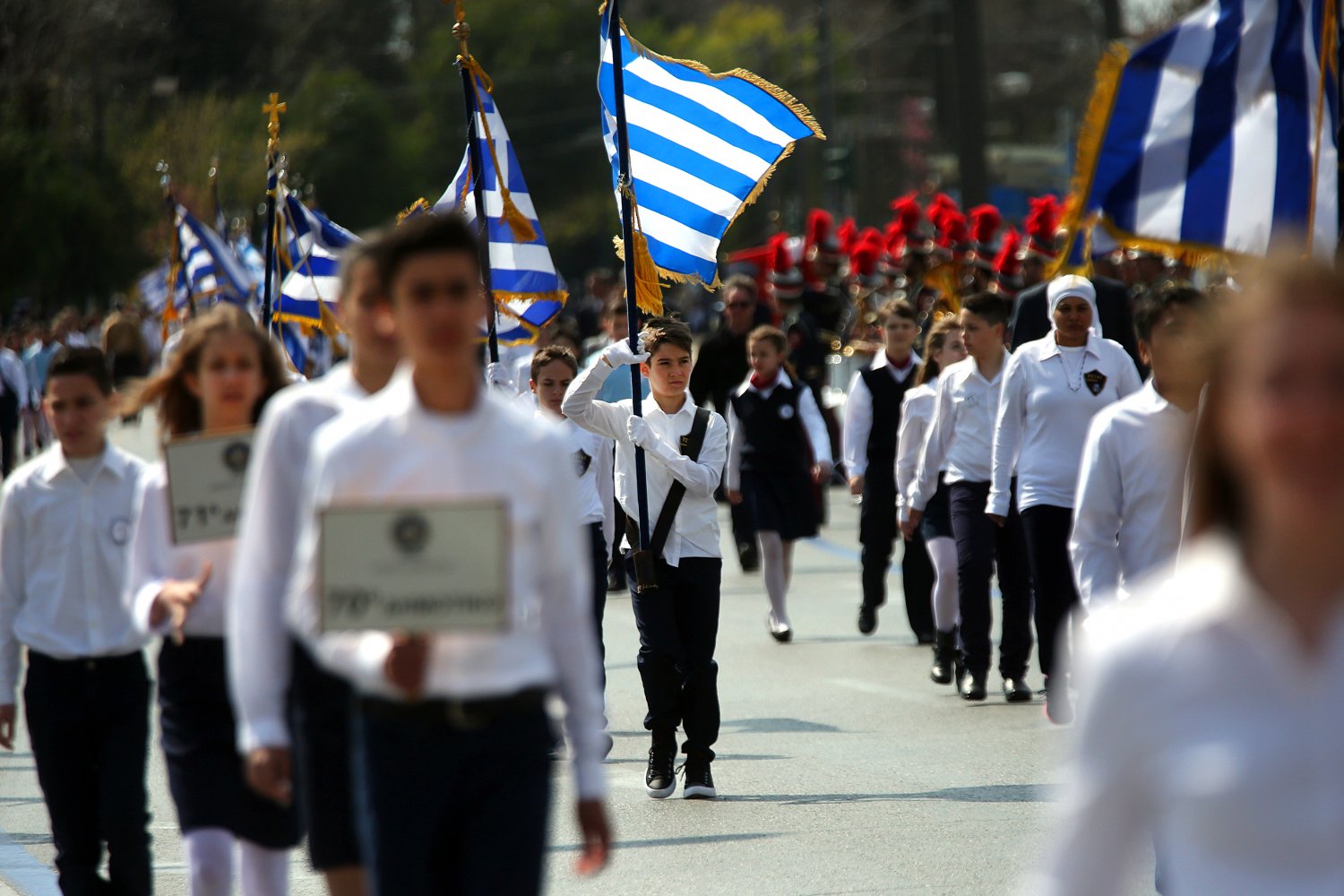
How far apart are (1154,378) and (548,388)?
3.88 metres

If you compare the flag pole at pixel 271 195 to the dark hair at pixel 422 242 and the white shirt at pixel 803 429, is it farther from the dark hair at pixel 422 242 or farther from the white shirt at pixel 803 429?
the dark hair at pixel 422 242

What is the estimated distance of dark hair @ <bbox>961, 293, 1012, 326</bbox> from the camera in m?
10.3

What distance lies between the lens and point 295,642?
4.17m

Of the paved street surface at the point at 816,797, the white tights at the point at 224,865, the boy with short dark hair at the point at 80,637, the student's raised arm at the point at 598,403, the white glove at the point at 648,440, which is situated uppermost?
the student's raised arm at the point at 598,403

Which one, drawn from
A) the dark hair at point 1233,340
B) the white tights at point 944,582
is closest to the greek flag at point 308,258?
the white tights at point 944,582

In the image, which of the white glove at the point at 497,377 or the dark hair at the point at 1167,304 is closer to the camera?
the dark hair at the point at 1167,304

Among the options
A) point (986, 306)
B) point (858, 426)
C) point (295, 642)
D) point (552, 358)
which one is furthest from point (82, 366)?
point (858, 426)

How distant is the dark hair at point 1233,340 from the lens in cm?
233

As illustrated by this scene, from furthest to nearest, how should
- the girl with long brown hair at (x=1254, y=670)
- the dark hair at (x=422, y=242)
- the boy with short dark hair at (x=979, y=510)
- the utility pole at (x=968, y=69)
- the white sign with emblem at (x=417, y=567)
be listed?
the utility pole at (x=968, y=69) < the boy with short dark hair at (x=979, y=510) < the dark hair at (x=422, y=242) < the white sign with emblem at (x=417, y=567) < the girl with long brown hair at (x=1254, y=670)

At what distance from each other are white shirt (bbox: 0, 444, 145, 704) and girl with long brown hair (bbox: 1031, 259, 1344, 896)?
354 centimetres

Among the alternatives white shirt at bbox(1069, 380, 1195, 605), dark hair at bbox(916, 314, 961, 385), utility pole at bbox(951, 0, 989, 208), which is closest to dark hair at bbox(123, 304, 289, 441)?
white shirt at bbox(1069, 380, 1195, 605)

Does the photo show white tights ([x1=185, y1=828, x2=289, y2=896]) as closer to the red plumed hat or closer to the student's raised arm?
the student's raised arm

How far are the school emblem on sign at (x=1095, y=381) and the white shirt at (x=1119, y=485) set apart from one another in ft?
8.09

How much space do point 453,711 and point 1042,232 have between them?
44.9ft
